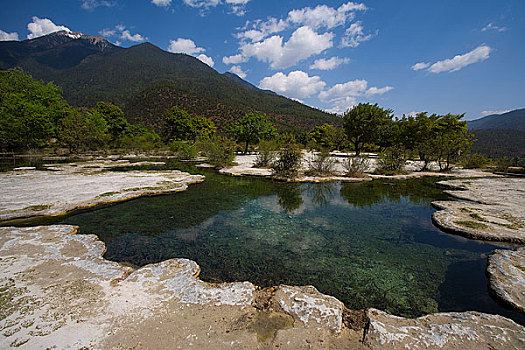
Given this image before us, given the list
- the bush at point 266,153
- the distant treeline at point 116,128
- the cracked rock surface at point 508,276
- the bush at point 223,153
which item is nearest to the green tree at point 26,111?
the distant treeline at point 116,128

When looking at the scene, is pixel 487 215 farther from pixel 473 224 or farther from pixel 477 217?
pixel 473 224

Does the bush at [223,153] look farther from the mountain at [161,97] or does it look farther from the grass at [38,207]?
the mountain at [161,97]

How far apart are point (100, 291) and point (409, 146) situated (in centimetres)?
3968

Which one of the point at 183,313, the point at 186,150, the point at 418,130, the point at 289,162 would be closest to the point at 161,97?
the point at 186,150

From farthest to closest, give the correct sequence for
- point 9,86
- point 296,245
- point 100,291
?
point 9,86 → point 296,245 → point 100,291

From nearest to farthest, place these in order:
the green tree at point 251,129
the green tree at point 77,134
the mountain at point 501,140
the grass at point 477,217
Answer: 1. the grass at point 477,217
2. the green tree at point 77,134
3. the green tree at point 251,129
4. the mountain at point 501,140

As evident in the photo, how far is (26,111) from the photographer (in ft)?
90.1

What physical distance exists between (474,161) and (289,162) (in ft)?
87.8

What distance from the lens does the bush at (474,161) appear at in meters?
26.7

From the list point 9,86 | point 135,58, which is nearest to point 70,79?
point 135,58

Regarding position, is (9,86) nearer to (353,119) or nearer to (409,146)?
(353,119)

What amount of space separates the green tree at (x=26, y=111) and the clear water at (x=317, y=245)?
30.8 metres

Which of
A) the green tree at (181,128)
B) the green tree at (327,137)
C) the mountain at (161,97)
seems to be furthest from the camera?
the mountain at (161,97)

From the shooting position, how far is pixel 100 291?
13.4 ft
